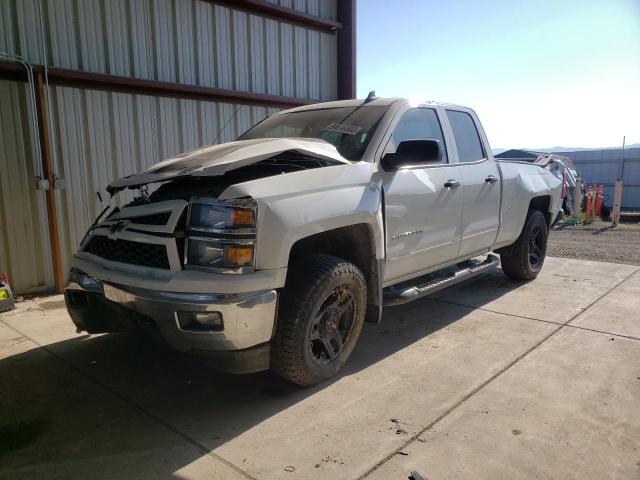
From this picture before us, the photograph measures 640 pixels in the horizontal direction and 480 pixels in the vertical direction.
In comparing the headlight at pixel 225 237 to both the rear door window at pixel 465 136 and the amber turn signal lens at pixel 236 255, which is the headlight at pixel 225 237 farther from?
the rear door window at pixel 465 136

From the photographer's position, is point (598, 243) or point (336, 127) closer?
point (336, 127)

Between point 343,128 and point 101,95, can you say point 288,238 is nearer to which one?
point 343,128

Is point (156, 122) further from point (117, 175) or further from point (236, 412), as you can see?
point (236, 412)

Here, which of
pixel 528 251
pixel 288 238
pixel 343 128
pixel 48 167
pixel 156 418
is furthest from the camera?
pixel 528 251

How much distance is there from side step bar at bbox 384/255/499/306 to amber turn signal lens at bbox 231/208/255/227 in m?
1.55

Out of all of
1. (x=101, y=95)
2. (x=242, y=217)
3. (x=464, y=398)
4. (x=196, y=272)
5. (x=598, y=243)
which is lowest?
(x=598, y=243)

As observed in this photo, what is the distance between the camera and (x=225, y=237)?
2.73 meters

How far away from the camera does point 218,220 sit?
2.77 meters

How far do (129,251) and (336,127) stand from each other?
1.91 metres

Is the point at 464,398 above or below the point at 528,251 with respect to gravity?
below

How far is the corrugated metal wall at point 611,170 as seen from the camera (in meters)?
22.4

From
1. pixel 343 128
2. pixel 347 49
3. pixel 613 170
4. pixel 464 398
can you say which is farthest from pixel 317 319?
pixel 613 170

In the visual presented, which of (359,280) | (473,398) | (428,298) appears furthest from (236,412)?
(428,298)

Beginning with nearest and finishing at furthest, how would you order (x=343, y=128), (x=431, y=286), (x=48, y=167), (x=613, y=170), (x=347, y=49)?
(x=343, y=128), (x=431, y=286), (x=48, y=167), (x=347, y=49), (x=613, y=170)
